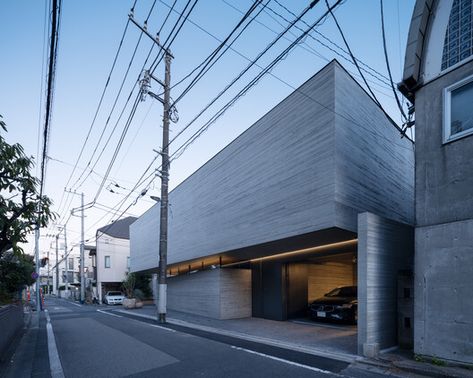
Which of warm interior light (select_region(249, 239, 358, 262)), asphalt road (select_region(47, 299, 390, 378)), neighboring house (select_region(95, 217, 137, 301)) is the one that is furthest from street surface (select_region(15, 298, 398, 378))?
neighboring house (select_region(95, 217, 137, 301))

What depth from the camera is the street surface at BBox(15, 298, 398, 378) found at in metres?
6.30

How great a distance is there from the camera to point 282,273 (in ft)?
45.1

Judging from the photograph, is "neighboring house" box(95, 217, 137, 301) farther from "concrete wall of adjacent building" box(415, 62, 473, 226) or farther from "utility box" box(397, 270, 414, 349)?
"concrete wall of adjacent building" box(415, 62, 473, 226)

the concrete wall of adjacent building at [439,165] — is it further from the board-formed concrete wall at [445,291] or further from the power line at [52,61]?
the power line at [52,61]

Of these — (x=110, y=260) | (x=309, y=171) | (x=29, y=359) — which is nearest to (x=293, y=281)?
(x=309, y=171)

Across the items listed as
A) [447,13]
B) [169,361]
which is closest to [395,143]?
[447,13]

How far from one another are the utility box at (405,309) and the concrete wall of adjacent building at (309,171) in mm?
1989

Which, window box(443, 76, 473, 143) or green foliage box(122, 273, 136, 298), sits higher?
window box(443, 76, 473, 143)

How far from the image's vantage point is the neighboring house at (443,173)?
625 cm

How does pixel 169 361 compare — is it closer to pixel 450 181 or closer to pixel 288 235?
pixel 288 235

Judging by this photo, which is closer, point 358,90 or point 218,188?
point 358,90

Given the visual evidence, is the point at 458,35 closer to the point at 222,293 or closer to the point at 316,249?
the point at 316,249

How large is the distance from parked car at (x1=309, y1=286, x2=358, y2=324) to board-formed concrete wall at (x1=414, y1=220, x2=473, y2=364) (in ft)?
16.0

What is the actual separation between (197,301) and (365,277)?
37.7 ft
